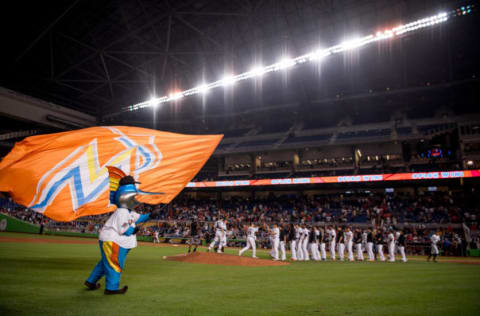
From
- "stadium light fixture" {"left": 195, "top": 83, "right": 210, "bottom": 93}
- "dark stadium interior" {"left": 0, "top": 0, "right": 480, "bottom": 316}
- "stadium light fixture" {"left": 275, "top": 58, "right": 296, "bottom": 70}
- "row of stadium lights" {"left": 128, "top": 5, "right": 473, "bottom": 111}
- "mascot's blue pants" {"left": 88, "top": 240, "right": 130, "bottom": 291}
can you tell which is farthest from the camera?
"stadium light fixture" {"left": 195, "top": 83, "right": 210, "bottom": 93}

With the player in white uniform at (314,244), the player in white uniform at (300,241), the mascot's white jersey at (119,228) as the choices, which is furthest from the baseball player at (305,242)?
the mascot's white jersey at (119,228)

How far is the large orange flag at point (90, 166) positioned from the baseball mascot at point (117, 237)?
1.96m

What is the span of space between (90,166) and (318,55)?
1075 inches

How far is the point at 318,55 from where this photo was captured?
3036 cm

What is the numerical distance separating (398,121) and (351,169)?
9.28 metres

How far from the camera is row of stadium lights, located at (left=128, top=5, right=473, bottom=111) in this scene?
82.4ft

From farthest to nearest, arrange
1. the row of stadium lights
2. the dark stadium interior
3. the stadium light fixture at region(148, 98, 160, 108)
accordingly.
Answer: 1. the stadium light fixture at region(148, 98, 160, 108)
2. the row of stadium lights
3. the dark stadium interior

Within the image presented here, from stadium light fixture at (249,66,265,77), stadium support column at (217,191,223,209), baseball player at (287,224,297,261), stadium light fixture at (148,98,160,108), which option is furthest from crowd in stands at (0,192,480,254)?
stadium light fixture at (249,66,265,77)

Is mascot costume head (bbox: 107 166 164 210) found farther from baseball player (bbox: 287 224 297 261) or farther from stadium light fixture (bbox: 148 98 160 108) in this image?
stadium light fixture (bbox: 148 98 160 108)

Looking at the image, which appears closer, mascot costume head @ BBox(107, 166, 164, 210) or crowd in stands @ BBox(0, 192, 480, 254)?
mascot costume head @ BBox(107, 166, 164, 210)

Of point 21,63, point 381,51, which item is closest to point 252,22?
→ point 381,51

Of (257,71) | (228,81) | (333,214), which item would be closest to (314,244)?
(333,214)

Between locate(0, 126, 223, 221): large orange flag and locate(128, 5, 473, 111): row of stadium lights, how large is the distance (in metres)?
24.3

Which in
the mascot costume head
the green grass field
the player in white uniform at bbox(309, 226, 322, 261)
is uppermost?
the mascot costume head
